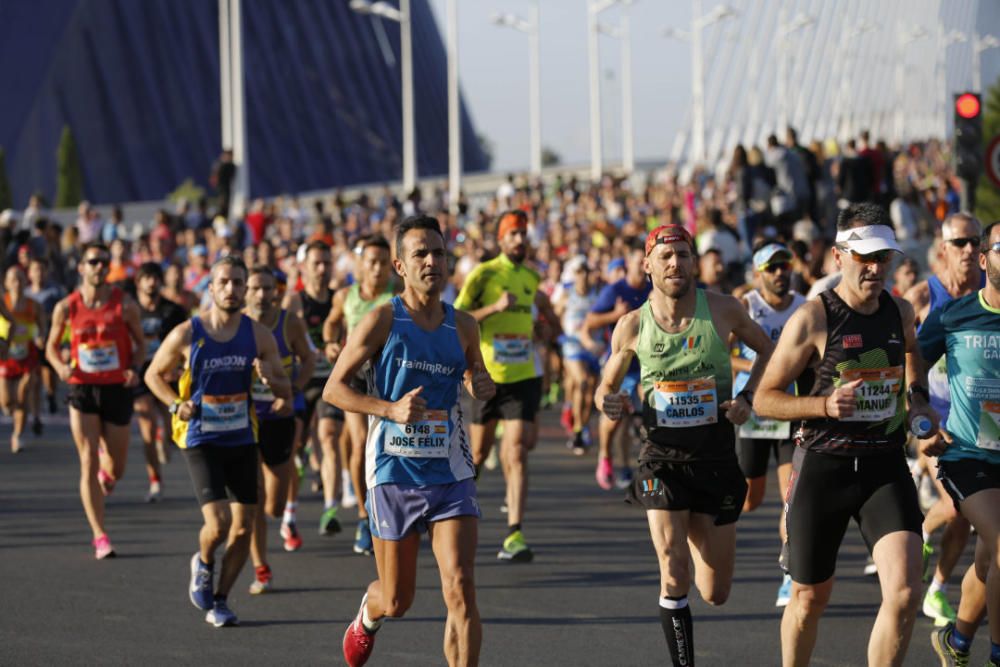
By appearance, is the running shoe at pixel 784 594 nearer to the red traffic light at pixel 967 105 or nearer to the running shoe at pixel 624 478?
the running shoe at pixel 624 478

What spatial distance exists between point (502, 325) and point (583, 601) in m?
2.56

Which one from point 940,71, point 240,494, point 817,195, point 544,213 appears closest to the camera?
point 240,494

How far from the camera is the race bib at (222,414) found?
8.48m

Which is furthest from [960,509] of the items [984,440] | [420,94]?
[420,94]

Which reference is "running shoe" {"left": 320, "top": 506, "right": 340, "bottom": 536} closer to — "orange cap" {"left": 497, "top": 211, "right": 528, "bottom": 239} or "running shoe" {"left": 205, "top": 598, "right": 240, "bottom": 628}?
"orange cap" {"left": 497, "top": 211, "right": 528, "bottom": 239}

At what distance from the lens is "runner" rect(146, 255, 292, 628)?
27.6 ft

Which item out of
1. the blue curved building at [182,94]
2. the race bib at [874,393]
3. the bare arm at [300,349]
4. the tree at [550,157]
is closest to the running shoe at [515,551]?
the bare arm at [300,349]

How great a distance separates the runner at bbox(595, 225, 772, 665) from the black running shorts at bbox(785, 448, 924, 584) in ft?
1.88

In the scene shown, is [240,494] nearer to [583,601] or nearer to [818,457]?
[583,601]

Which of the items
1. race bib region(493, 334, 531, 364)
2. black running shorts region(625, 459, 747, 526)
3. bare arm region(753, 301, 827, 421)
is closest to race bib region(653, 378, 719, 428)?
black running shorts region(625, 459, 747, 526)

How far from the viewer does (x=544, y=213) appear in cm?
3222

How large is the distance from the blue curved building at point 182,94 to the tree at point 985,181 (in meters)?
37.6

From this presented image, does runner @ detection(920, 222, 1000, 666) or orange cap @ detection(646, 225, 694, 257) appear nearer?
runner @ detection(920, 222, 1000, 666)

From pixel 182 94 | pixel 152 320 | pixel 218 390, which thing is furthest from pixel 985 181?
pixel 182 94
